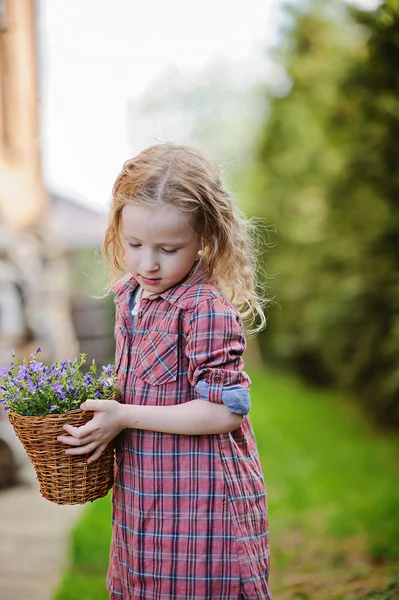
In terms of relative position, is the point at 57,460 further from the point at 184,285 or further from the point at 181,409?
the point at 184,285

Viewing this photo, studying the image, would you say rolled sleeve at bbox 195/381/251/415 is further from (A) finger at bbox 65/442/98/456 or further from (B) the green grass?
(B) the green grass

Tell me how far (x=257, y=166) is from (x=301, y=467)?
854 cm

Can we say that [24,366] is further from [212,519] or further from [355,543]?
[355,543]

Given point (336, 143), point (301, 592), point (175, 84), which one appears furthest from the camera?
point (175, 84)

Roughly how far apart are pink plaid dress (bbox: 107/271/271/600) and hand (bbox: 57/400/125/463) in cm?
12

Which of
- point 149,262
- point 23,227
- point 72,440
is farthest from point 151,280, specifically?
point 23,227

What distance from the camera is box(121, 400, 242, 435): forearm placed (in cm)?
184

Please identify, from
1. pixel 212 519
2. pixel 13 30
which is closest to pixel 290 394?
pixel 13 30

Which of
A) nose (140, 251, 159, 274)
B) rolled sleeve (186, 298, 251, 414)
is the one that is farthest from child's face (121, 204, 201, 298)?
rolled sleeve (186, 298, 251, 414)

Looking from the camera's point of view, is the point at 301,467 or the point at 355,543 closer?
the point at 355,543

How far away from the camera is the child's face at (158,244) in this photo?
6.11 ft

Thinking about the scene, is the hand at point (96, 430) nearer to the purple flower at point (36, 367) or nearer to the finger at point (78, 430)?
the finger at point (78, 430)

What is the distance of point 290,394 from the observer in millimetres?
11648

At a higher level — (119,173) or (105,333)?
(119,173)
